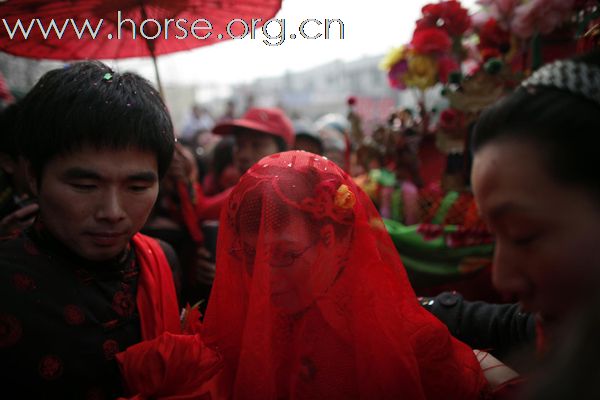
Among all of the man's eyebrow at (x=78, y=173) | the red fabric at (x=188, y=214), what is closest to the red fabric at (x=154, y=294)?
the man's eyebrow at (x=78, y=173)

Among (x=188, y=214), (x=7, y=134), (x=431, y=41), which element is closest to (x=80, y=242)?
(x=7, y=134)

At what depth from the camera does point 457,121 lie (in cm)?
302

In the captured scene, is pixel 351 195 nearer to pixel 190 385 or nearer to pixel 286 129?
pixel 190 385

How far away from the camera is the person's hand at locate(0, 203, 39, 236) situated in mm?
1952

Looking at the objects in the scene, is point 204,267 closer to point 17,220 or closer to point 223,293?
point 17,220

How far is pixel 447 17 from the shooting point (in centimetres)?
317

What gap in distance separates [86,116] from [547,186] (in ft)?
4.05

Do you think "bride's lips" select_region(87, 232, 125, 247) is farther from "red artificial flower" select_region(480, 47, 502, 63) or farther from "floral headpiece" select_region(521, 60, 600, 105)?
"red artificial flower" select_region(480, 47, 502, 63)

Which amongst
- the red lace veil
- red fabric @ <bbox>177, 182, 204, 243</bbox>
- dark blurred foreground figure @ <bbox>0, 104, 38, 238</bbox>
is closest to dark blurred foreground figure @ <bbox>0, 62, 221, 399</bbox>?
the red lace veil

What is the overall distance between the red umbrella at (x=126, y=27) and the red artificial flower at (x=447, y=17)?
144 centimetres

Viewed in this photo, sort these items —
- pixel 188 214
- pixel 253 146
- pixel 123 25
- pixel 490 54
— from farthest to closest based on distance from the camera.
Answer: pixel 253 146 → pixel 490 54 → pixel 188 214 → pixel 123 25

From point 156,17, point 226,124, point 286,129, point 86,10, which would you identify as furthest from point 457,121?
point 86,10

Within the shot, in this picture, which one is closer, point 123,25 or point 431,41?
point 123,25

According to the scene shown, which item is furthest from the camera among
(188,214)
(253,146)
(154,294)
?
(253,146)
